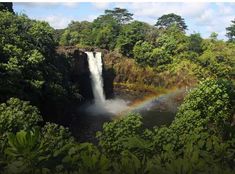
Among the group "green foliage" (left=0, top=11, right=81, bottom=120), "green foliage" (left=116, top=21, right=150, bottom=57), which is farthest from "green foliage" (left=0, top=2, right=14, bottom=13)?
"green foliage" (left=116, top=21, right=150, bottom=57)

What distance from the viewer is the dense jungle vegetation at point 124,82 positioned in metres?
6.09

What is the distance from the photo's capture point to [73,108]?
44438 millimetres

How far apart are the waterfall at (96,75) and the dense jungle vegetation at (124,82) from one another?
658cm

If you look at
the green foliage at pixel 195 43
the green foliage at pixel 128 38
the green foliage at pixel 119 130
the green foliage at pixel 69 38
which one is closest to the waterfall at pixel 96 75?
the green foliage at pixel 128 38

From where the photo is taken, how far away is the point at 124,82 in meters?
61.5

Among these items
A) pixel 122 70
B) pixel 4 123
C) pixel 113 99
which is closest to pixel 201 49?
pixel 122 70

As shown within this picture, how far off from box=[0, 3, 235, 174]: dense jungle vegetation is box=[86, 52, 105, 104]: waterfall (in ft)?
21.6

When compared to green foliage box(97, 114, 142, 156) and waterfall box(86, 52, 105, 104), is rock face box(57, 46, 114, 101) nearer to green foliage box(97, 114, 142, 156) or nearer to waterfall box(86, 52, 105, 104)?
waterfall box(86, 52, 105, 104)

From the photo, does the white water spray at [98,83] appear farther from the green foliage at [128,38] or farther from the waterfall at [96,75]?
the green foliage at [128,38]

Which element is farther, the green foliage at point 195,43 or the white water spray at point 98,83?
the green foliage at point 195,43

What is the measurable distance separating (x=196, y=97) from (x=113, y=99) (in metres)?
34.0

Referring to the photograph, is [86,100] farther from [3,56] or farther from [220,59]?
[220,59]

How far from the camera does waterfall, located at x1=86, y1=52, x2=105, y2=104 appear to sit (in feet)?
175

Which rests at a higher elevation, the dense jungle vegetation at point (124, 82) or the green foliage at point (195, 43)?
the green foliage at point (195, 43)
